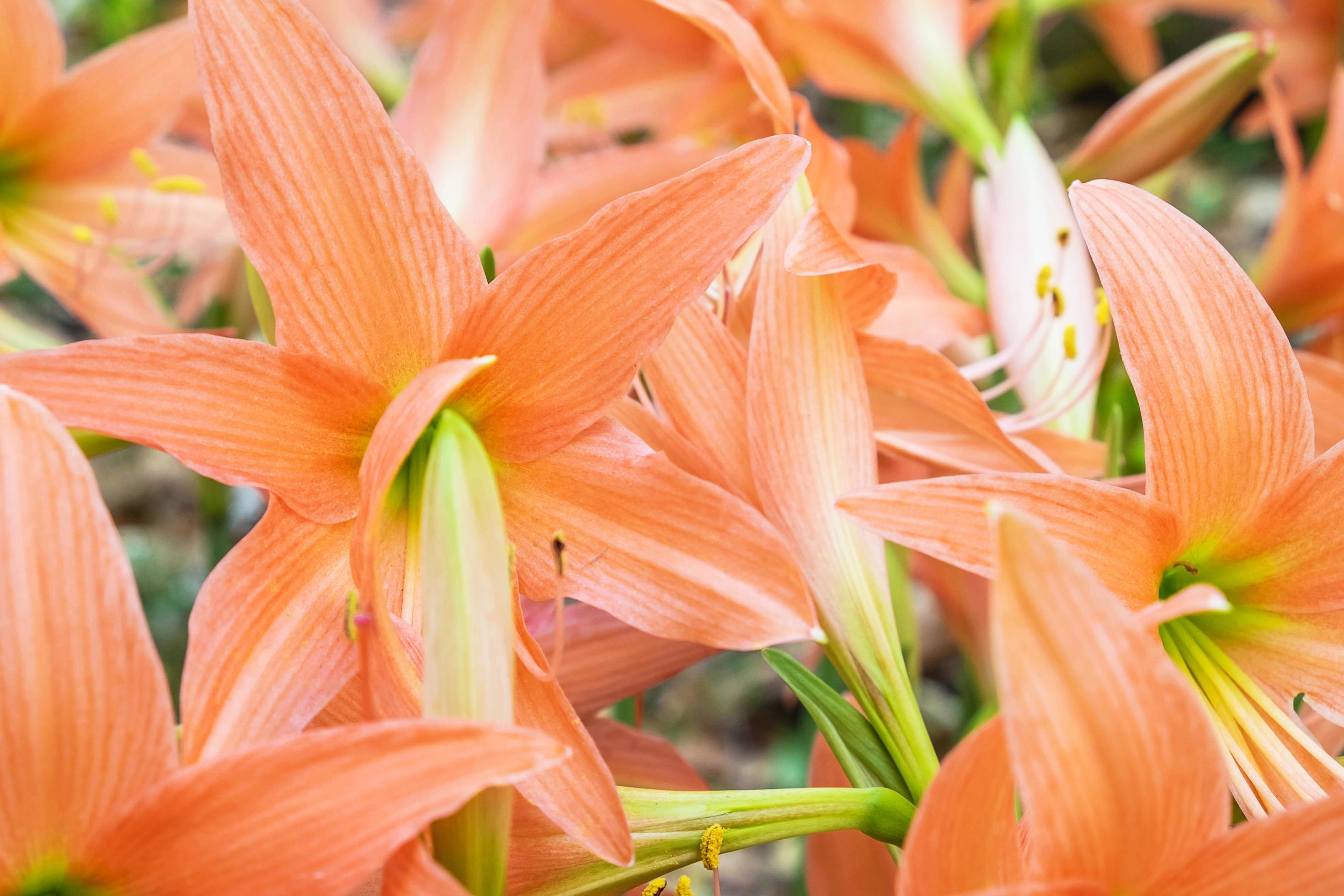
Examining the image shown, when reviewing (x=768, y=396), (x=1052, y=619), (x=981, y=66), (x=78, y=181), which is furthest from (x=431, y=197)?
(x=981, y=66)

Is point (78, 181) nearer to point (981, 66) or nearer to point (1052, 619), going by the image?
point (1052, 619)

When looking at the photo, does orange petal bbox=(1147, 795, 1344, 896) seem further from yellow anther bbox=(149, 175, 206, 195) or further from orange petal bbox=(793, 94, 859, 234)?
yellow anther bbox=(149, 175, 206, 195)

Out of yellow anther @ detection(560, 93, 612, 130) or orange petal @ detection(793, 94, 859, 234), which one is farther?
yellow anther @ detection(560, 93, 612, 130)

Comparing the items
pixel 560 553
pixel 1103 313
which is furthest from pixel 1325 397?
pixel 560 553

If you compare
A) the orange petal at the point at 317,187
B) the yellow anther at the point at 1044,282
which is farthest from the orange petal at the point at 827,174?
the orange petal at the point at 317,187

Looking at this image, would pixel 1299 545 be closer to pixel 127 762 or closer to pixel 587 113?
pixel 127 762

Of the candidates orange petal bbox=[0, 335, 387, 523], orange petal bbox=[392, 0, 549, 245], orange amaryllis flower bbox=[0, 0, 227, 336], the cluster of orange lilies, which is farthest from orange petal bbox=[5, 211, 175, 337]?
orange petal bbox=[0, 335, 387, 523]
